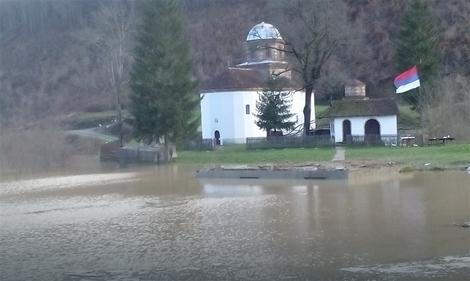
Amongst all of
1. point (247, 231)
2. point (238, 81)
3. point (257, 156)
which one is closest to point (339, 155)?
point (257, 156)

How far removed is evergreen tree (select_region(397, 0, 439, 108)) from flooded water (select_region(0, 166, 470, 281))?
23.2m

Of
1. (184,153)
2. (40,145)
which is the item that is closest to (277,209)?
(184,153)

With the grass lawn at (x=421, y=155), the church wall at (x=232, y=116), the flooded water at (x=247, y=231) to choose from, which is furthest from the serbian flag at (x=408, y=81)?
the flooded water at (x=247, y=231)

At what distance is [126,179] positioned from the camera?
3678 centimetres

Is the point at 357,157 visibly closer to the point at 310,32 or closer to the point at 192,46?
the point at 310,32

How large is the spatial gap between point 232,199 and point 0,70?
3940 inches

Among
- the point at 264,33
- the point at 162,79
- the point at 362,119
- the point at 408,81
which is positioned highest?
the point at 264,33

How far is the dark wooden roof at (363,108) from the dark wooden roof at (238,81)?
22.8 feet

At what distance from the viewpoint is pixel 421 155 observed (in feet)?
125

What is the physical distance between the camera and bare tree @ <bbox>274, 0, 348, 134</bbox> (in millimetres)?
49438

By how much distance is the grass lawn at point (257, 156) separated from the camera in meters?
41.8

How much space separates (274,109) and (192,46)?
64.8 m

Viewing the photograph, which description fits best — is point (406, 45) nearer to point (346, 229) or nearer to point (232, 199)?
point (232, 199)

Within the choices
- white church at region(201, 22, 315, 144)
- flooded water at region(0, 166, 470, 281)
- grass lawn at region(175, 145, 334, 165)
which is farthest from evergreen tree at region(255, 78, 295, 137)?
flooded water at region(0, 166, 470, 281)
